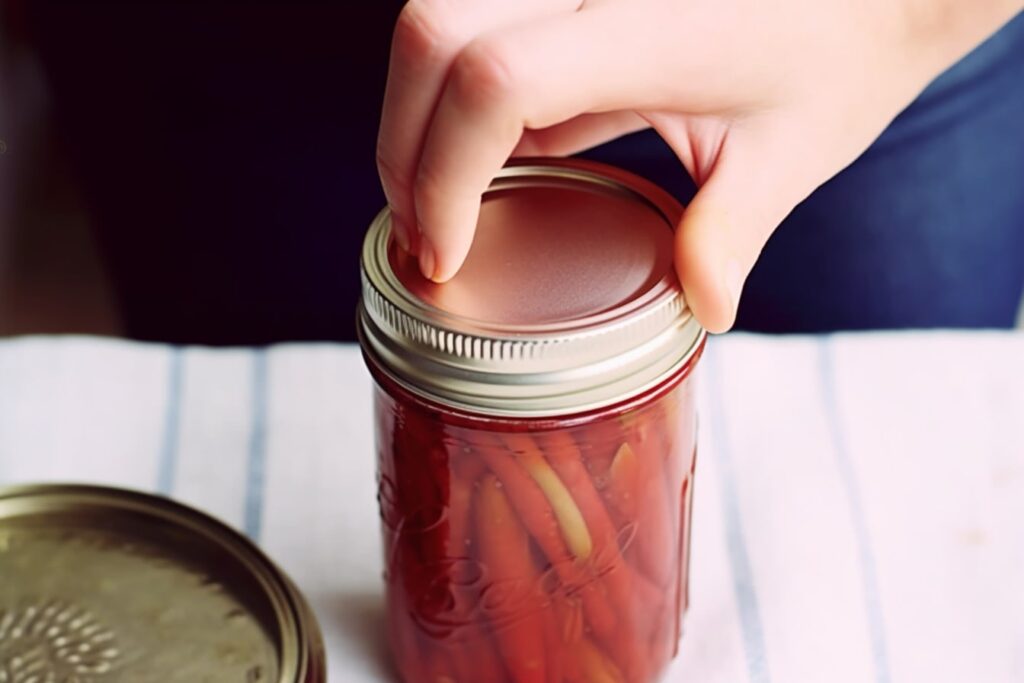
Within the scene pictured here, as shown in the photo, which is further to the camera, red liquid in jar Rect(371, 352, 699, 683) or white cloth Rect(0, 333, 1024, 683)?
white cloth Rect(0, 333, 1024, 683)

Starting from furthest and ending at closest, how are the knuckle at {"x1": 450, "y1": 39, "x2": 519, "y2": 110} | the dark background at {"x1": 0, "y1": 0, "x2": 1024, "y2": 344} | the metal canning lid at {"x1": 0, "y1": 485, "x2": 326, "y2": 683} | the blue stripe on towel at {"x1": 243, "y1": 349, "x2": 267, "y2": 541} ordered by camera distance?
1. the dark background at {"x1": 0, "y1": 0, "x2": 1024, "y2": 344}
2. the blue stripe on towel at {"x1": 243, "y1": 349, "x2": 267, "y2": 541}
3. the metal canning lid at {"x1": 0, "y1": 485, "x2": 326, "y2": 683}
4. the knuckle at {"x1": 450, "y1": 39, "x2": 519, "y2": 110}

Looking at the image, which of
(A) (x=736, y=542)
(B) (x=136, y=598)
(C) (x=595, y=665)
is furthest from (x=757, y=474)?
(B) (x=136, y=598)

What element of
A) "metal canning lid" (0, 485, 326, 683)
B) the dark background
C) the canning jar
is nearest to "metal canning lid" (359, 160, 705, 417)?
the canning jar

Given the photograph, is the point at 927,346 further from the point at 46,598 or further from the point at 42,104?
the point at 42,104

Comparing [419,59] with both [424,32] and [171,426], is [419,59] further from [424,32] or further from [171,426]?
[171,426]

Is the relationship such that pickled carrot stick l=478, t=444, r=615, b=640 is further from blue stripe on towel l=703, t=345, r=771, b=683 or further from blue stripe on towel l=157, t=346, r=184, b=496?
blue stripe on towel l=157, t=346, r=184, b=496
